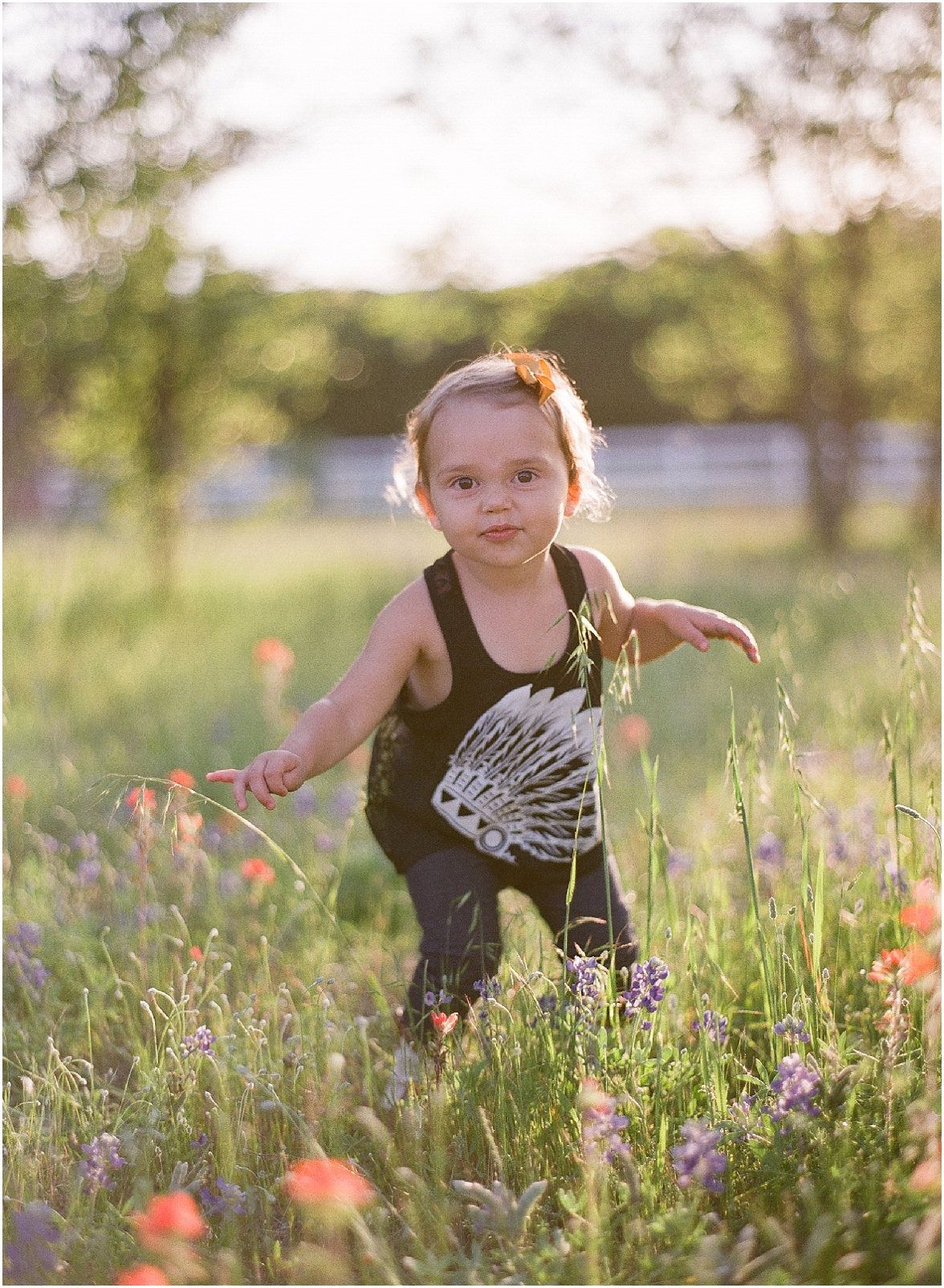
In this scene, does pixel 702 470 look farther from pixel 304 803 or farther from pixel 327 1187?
pixel 327 1187

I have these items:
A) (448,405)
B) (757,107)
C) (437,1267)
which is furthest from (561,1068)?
(757,107)

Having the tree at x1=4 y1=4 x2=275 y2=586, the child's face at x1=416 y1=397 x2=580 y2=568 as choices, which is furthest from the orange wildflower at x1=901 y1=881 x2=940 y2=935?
the tree at x1=4 y1=4 x2=275 y2=586

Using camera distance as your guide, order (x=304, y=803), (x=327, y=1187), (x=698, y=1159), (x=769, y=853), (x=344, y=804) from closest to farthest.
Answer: (x=327, y=1187)
(x=698, y=1159)
(x=769, y=853)
(x=304, y=803)
(x=344, y=804)

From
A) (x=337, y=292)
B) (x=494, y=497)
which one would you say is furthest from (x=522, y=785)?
(x=337, y=292)

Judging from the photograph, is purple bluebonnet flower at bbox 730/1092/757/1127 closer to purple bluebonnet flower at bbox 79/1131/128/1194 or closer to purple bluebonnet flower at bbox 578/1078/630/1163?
purple bluebonnet flower at bbox 578/1078/630/1163

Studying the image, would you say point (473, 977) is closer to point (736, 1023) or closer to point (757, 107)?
point (736, 1023)

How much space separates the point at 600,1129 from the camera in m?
1.72

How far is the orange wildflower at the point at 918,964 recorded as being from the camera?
1683mm

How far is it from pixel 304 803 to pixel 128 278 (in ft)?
16.4

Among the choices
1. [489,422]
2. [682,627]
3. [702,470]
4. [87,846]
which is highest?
[702,470]

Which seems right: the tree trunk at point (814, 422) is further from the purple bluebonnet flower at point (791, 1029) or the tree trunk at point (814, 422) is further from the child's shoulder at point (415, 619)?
the purple bluebonnet flower at point (791, 1029)

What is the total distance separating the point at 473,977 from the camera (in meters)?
2.34

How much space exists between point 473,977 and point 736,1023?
0.55 metres

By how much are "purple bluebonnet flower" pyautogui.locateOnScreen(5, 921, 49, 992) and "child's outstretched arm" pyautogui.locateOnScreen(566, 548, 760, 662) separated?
1.48m
